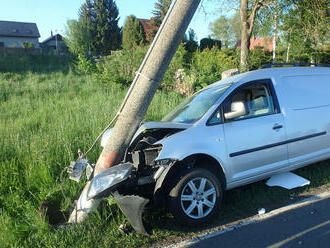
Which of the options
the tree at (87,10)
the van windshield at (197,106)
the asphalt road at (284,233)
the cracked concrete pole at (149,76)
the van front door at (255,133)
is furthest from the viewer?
the tree at (87,10)

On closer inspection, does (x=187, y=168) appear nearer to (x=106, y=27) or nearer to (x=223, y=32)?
(x=106, y=27)

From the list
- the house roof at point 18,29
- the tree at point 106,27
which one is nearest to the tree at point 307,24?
the tree at point 106,27

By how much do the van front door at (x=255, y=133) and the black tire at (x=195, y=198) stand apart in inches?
14.9

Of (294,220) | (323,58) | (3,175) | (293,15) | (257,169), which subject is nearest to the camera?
(294,220)

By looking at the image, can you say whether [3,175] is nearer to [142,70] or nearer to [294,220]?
[142,70]

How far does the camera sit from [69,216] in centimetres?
365

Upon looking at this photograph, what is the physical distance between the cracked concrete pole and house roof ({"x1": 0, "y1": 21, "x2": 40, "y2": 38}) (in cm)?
6405

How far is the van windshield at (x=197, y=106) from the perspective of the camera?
3775 millimetres

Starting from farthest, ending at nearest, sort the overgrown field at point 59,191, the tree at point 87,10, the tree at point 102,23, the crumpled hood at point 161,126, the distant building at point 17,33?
the distant building at point 17,33 → the tree at point 87,10 → the tree at point 102,23 → the crumpled hood at point 161,126 → the overgrown field at point 59,191

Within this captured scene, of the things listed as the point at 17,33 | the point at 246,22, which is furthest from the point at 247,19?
the point at 17,33

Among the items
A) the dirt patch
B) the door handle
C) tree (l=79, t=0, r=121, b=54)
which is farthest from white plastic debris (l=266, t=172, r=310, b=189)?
tree (l=79, t=0, r=121, b=54)

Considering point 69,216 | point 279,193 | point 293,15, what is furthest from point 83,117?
point 293,15

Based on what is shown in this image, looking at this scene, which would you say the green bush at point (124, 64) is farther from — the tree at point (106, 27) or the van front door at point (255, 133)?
the tree at point (106, 27)

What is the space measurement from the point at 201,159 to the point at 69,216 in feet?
6.21
